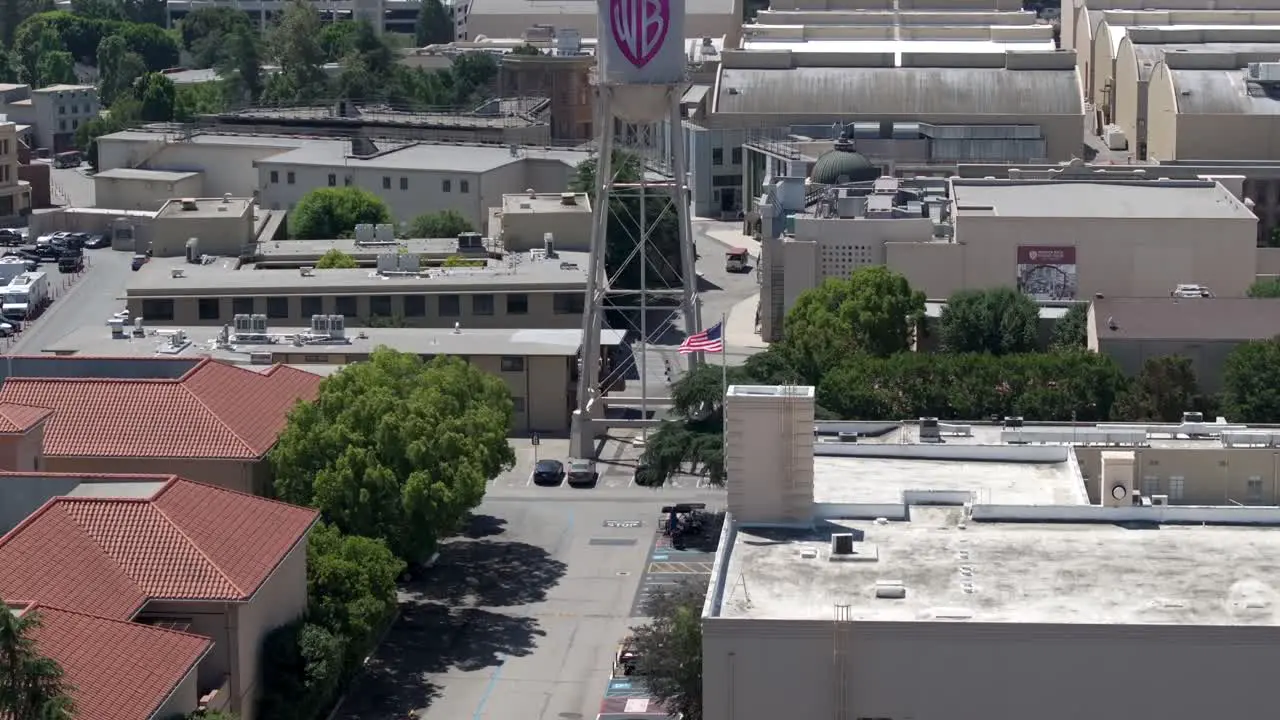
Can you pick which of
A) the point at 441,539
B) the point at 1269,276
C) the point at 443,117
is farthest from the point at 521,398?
the point at 443,117

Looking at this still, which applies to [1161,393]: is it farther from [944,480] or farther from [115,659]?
[115,659]

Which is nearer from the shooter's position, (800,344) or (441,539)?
(441,539)

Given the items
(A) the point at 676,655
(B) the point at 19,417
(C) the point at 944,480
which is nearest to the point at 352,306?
(B) the point at 19,417

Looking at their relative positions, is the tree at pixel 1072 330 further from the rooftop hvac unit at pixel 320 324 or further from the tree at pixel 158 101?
the tree at pixel 158 101

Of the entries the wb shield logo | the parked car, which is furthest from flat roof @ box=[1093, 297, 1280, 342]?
the wb shield logo

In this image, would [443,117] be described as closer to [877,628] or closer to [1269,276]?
[1269,276]
